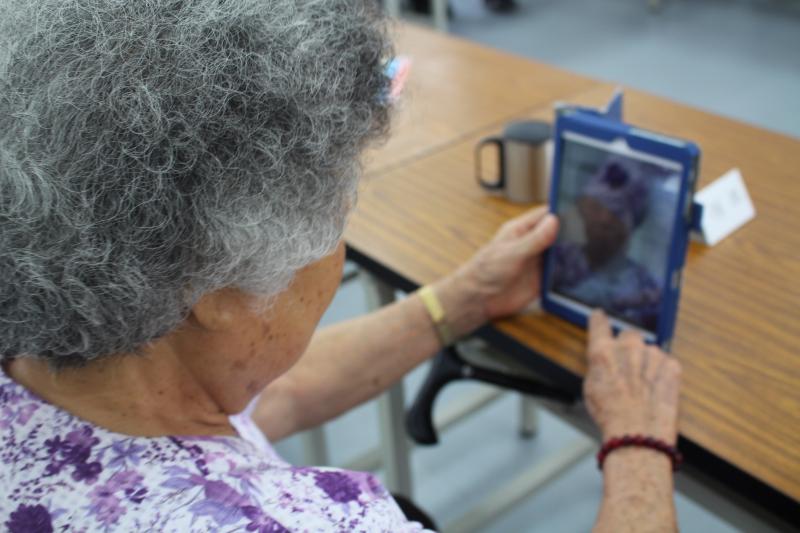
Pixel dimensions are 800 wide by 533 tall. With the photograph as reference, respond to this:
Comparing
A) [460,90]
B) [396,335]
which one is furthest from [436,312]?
[460,90]

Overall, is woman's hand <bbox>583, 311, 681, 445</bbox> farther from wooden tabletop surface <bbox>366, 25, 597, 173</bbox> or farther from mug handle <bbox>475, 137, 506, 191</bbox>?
wooden tabletop surface <bbox>366, 25, 597, 173</bbox>

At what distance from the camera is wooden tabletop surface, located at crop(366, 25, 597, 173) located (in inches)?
67.6

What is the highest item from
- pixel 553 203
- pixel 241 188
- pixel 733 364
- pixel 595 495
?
pixel 241 188

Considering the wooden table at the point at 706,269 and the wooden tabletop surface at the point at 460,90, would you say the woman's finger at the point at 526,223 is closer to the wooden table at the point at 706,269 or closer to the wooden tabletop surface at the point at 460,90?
the wooden table at the point at 706,269

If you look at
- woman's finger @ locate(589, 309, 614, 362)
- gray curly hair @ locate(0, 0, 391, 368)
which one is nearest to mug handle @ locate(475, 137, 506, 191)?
woman's finger @ locate(589, 309, 614, 362)

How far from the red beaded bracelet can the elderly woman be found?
0.32 meters

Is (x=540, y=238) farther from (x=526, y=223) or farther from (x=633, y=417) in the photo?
(x=633, y=417)

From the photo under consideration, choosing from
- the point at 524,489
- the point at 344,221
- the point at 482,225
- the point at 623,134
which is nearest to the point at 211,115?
the point at 344,221

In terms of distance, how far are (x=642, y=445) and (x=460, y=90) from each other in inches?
45.5

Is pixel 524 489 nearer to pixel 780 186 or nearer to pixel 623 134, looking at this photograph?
pixel 780 186

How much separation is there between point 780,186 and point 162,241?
115 centimetres

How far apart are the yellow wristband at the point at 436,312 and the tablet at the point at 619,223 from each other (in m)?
0.16

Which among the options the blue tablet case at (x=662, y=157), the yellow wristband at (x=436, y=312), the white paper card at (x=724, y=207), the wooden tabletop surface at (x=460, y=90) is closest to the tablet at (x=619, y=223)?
the blue tablet case at (x=662, y=157)

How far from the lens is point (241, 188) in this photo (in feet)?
2.13
